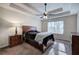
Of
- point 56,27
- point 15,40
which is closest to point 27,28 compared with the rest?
point 15,40

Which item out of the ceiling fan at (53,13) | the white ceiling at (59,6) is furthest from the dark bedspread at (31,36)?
the white ceiling at (59,6)

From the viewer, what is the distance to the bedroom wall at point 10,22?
163 cm

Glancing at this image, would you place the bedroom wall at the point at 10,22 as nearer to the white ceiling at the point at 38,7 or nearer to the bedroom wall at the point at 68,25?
the white ceiling at the point at 38,7

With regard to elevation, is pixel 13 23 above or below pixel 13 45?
above

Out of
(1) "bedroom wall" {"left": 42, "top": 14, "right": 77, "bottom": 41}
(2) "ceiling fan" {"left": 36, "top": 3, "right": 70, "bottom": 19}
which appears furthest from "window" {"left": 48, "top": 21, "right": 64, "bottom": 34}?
(2) "ceiling fan" {"left": 36, "top": 3, "right": 70, "bottom": 19}

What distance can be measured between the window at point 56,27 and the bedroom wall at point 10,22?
0.81 ft

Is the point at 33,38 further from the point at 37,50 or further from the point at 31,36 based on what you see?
the point at 37,50

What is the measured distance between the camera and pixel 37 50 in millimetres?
1728

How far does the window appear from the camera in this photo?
1.77m
